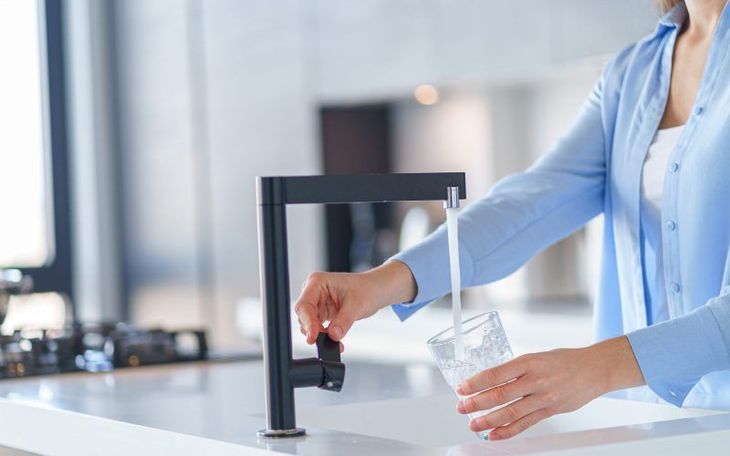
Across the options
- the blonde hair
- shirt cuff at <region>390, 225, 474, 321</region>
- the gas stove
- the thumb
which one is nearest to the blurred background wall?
the gas stove

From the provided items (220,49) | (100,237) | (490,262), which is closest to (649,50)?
(490,262)

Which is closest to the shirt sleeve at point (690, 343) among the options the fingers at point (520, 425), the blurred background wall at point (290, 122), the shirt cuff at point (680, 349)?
the shirt cuff at point (680, 349)

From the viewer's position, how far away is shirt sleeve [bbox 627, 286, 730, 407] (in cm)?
117

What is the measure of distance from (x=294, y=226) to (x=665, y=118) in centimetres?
317

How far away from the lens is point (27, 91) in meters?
5.65

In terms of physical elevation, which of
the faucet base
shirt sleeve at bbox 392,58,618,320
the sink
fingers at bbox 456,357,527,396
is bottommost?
the sink

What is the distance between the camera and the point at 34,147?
5.67 m

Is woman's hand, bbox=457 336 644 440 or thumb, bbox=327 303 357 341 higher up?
thumb, bbox=327 303 357 341

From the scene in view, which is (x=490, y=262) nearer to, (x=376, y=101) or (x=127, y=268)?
(x=376, y=101)

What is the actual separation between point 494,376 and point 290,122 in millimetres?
3768

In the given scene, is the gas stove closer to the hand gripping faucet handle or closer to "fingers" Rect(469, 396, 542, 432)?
the hand gripping faucet handle

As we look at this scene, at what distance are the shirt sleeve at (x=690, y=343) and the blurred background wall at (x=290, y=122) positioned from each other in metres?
2.14

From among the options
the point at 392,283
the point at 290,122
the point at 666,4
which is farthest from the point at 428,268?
the point at 290,122

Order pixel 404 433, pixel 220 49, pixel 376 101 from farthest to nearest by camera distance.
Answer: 1. pixel 220 49
2. pixel 376 101
3. pixel 404 433
